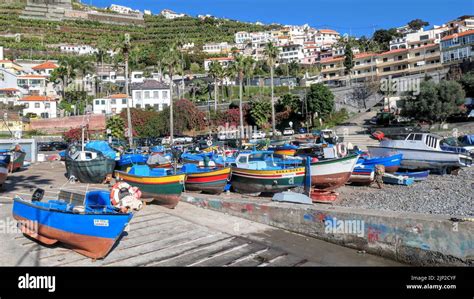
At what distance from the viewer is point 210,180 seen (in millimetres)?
18891

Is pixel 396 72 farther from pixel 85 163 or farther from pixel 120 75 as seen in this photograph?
pixel 85 163

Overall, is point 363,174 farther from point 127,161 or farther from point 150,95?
point 150,95

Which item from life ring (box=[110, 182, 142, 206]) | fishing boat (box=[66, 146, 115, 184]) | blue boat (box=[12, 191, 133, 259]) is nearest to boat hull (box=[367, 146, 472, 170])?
fishing boat (box=[66, 146, 115, 184])

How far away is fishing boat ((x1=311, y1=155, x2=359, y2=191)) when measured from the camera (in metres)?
18.9

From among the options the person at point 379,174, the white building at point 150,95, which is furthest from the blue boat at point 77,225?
the white building at point 150,95

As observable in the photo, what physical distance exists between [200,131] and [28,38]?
8353cm

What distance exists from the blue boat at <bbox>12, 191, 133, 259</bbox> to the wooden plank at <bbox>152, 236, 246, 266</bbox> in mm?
1336

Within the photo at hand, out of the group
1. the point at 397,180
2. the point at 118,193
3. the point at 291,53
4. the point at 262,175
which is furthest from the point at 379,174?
the point at 291,53

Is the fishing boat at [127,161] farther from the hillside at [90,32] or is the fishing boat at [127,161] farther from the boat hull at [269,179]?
the hillside at [90,32]

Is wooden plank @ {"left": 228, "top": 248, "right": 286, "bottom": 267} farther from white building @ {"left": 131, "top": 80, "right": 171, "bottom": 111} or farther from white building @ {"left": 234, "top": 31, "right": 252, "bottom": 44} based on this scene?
white building @ {"left": 234, "top": 31, "right": 252, "bottom": 44}

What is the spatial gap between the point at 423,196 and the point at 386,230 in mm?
8210

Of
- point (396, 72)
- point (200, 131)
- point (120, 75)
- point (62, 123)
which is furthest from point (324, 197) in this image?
point (120, 75)
